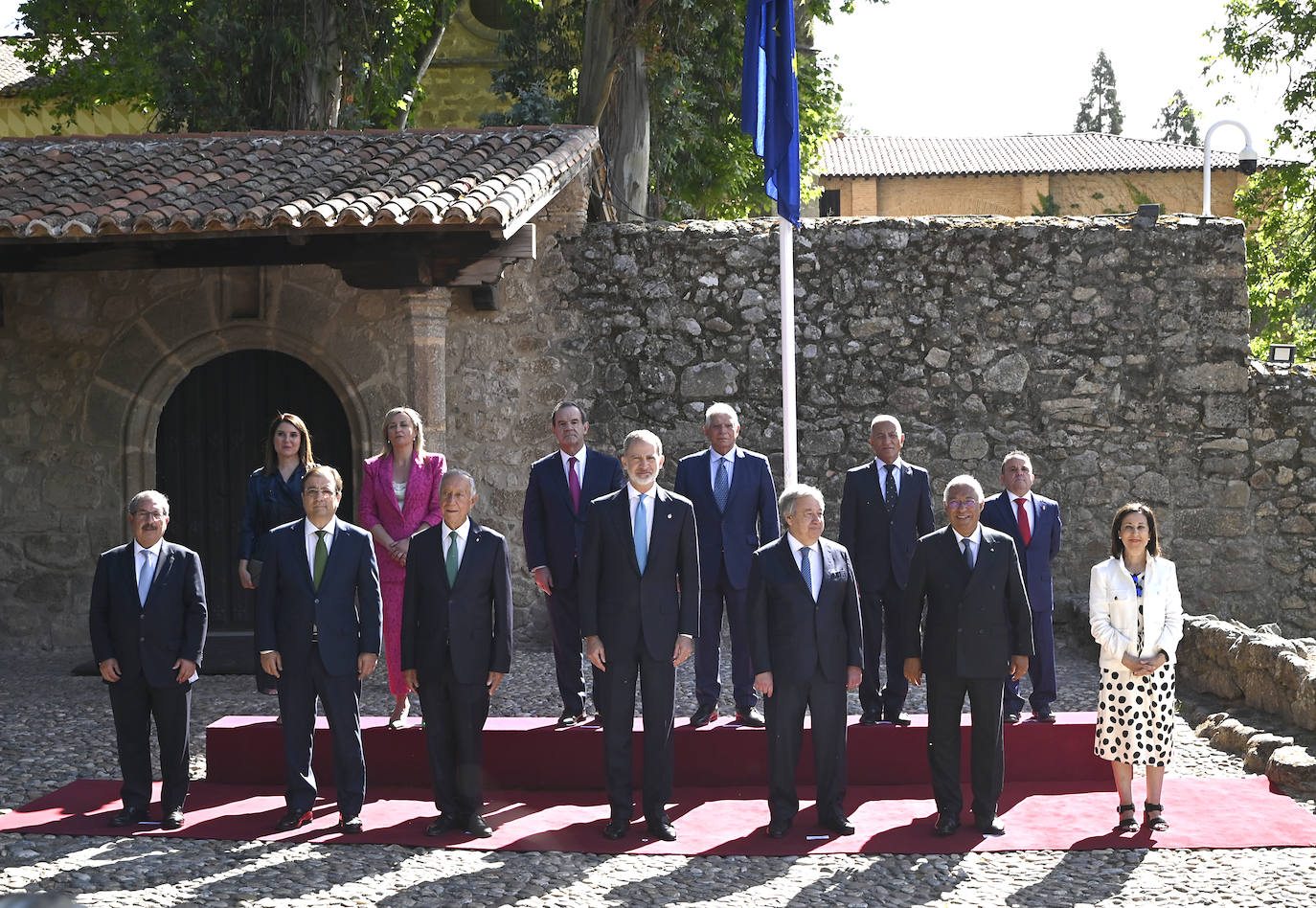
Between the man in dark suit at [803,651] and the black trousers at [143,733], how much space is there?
2277 mm

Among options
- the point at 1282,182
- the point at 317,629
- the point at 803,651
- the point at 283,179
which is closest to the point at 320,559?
the point at 317,629

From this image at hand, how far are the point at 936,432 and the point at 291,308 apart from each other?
459 cm

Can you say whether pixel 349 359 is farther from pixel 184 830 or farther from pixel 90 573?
pixel 184 830

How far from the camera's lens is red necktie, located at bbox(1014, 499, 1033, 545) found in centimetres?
654

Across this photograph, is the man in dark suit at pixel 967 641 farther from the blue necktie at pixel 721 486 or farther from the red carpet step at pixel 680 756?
the blue necktie at pixel 721 486

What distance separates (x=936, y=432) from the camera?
9867mm

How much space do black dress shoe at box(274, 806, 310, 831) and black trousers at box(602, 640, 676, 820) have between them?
1203 mm

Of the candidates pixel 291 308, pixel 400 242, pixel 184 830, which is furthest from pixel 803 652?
pixel 291 308

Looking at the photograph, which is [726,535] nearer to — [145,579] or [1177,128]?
[145,579]

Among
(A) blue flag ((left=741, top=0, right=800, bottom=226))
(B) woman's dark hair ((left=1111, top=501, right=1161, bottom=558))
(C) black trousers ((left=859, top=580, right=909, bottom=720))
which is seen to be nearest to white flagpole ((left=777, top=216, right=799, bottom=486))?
(A) blue flag ((left=741, top=0, right=800, bottom=226))

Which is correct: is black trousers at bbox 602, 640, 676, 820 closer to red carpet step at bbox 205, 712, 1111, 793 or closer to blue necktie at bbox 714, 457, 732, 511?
red carpet step at bbox 205, 712, 1111, 793

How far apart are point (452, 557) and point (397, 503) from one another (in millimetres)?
1055

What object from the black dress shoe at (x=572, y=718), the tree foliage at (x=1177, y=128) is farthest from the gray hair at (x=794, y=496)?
the tree foliage at (x=1177, y=128)

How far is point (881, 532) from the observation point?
20.7ft
